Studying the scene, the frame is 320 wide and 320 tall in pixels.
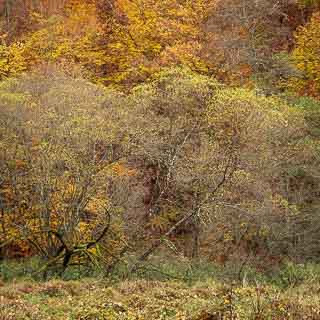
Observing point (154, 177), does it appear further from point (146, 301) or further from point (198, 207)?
point (146, 301)

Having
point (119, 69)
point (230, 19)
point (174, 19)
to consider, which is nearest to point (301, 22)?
point (230, 19)

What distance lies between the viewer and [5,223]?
61.0 ft

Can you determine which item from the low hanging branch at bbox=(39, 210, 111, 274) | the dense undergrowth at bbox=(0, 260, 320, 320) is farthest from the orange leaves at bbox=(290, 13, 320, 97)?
the low hanging branch at bbox=(39, 210, 111, 274)

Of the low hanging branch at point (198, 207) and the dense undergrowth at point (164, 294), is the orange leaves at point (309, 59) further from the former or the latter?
the dense undergrowth at point (164, 294)

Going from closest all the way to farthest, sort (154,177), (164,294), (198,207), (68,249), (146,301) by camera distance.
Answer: (146,301), (164,294), (68,249), (198,207), (154,177)

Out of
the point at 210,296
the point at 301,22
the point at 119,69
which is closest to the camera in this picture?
the point at 210,296

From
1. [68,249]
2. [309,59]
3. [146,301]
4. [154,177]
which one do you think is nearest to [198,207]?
[154,177]

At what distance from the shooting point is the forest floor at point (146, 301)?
9.69 m

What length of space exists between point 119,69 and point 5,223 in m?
12.2

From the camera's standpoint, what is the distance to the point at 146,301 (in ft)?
39.4

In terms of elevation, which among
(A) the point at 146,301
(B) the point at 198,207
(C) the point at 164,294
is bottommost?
(B) the point at 198,207

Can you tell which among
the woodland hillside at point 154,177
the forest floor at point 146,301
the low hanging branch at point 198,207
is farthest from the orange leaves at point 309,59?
the forest floor at point 146,301

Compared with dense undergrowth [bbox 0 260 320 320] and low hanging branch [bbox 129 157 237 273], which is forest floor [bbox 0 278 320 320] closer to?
dense undergrowth [bbox 0 260 320 320]

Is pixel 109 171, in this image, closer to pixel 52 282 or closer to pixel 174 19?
pixel 52 282
